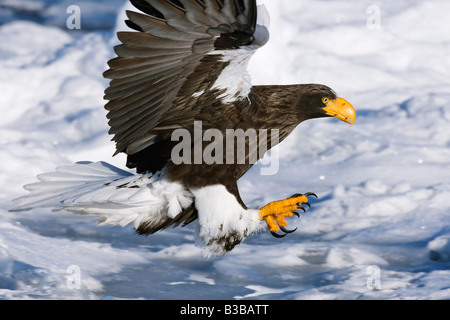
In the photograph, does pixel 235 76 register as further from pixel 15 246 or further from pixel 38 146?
pixel 38 146

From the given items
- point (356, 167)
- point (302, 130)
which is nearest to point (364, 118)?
point (302, 130)

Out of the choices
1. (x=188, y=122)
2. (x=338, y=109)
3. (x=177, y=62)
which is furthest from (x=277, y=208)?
(x=177, y=62)

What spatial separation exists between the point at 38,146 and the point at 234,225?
5.03m

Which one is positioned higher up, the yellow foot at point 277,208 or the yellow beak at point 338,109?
the yellow beak at point 338,109

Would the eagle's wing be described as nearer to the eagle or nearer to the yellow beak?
the eagle

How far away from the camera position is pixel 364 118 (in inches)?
388

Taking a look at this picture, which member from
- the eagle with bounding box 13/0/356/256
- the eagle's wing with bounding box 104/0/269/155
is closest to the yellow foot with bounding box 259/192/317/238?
the eagle with bounding box 13/0/356/256

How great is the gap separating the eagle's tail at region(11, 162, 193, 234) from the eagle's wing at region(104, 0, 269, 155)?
0.35 meters

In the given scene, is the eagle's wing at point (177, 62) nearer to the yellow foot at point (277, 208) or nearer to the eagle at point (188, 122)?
the eagle at point (188, 122)

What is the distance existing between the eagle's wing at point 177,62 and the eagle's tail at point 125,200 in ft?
1.15

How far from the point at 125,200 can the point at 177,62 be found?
1.03 m

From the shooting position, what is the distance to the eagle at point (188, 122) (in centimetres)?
340

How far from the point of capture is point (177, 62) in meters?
3.49

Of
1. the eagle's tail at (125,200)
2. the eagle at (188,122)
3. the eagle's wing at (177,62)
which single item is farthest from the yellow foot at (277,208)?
the eagle's wing at (177,62)
